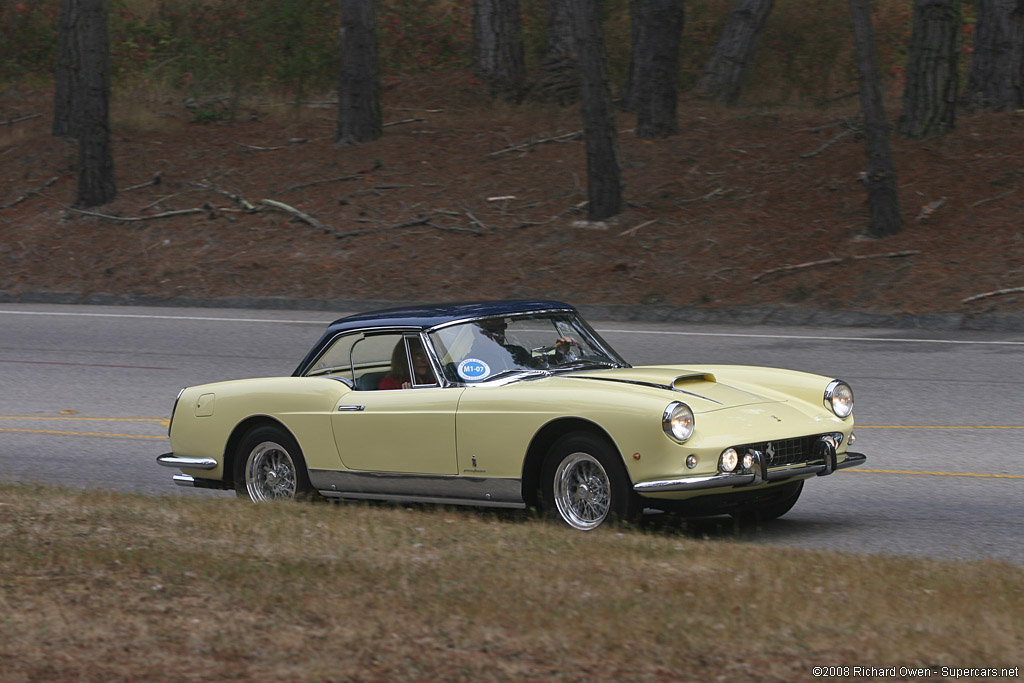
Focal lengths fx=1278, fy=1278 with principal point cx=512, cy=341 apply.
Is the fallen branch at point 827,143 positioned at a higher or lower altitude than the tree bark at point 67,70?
lower

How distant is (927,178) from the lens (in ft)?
65.3

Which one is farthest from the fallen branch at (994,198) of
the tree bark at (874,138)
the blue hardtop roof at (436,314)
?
the blue hardtop roof at (436,314)

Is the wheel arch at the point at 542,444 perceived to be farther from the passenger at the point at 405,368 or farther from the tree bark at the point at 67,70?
the tree bark at the point at 67,70

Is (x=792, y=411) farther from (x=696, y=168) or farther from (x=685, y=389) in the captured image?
(x=696, y=168)

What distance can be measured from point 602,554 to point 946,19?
16.1 meters

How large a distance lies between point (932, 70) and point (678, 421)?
15638 mm

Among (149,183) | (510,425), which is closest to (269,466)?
(510,425)

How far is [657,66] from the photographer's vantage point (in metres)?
22.7

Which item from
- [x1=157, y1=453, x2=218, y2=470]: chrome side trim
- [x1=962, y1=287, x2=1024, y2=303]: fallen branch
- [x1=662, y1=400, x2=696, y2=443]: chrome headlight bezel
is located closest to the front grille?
[x1=662, y1=400, x2=696, y2=443]: chrome headlight bezel

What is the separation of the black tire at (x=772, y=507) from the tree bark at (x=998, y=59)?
16.1 m

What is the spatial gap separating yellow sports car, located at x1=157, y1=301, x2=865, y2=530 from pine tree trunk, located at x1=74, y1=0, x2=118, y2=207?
636 inches

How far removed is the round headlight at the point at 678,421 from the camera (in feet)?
21.3

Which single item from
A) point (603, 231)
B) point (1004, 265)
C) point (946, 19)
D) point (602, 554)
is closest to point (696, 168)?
point (603, 231)

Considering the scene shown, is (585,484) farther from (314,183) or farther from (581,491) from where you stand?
(314,183)
